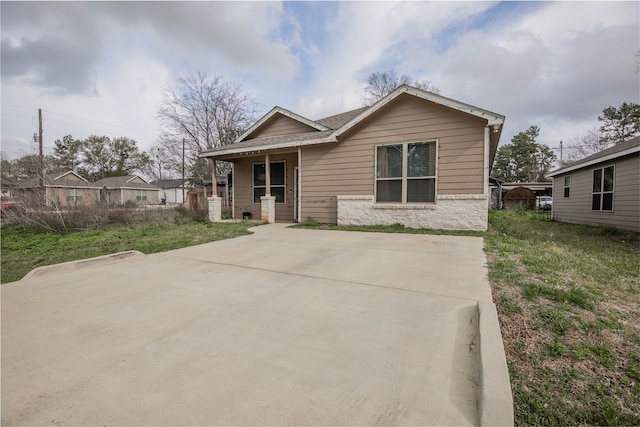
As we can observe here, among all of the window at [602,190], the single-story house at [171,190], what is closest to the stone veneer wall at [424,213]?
the window at [602,190]

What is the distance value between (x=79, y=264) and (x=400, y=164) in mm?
7710

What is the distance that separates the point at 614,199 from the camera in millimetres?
9727

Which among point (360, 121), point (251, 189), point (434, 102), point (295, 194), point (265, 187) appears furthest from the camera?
point (251, 189)

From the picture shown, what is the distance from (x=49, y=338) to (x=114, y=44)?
32.0 feet

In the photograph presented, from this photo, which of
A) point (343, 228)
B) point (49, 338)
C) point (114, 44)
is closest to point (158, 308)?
point (49, 338)

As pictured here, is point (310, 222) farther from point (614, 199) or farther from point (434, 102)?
point (614, 199)

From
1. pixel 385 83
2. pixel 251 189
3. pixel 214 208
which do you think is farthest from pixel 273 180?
pixel 385 83

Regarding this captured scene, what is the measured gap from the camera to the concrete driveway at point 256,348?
1461 millimetres

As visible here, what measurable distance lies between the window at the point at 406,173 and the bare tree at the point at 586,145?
111 feet

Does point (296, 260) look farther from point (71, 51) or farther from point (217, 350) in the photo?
point (71, 51)

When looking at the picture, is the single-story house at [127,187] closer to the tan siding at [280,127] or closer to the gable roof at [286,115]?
the tan siding at [280,127]

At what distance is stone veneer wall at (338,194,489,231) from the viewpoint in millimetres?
7430

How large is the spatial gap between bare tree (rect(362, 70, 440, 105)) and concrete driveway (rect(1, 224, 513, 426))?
89.2 ft

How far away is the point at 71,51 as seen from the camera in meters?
9.48
